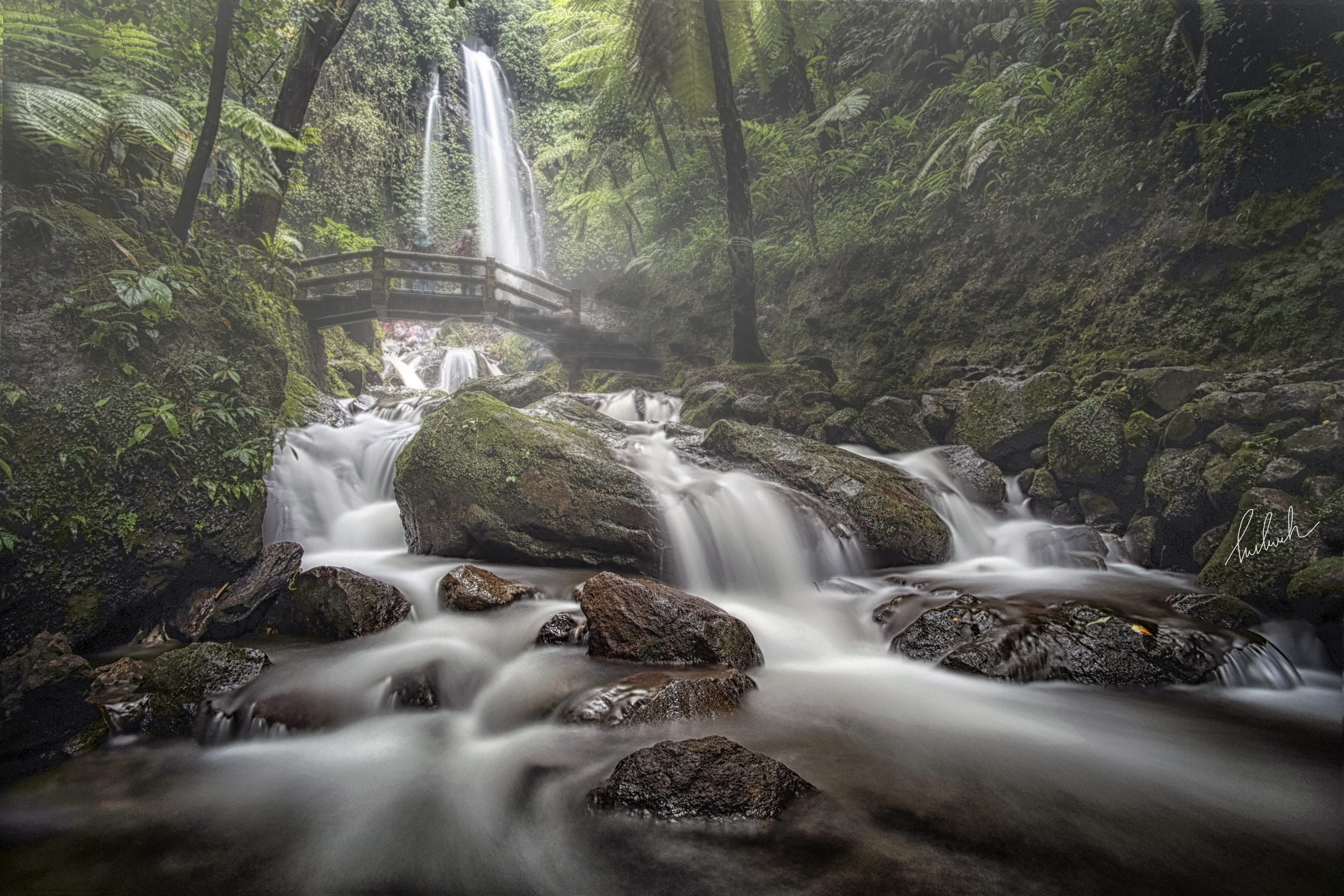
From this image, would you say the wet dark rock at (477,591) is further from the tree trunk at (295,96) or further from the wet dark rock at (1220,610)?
the tree trunk at (295,96)

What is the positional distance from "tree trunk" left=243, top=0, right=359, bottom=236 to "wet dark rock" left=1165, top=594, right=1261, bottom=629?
8341 millimetres

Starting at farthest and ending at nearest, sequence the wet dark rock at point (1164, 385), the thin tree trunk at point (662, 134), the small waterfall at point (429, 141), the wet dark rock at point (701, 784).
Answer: the small waterfall at point (429, 141)
the thin tree trunk at point (662, 134)
the wet dark rock at point (1164, 385)
the wet dark rock at point (701, 784)

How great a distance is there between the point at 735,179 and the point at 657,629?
6470 mm

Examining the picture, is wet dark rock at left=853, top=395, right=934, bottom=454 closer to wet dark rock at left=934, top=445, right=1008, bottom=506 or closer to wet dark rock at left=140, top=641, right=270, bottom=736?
wet dark rock at left=934, top=445, right=1008, bottom=506

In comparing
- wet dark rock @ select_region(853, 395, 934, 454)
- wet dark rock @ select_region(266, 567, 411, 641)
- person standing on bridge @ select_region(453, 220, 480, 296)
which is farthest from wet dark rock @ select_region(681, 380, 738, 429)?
person standing on bridge @ select_region(453, 220, 480, 296)

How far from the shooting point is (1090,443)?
4.58 metres

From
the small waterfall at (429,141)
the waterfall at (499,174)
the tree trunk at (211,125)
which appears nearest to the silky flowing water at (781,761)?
the tree trunk at (211,125)

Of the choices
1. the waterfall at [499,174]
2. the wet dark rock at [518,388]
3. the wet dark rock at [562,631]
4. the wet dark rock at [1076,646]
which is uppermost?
the waterfall at [499,174]

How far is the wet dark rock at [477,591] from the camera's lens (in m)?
3.47

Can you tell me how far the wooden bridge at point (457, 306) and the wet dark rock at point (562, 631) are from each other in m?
6.62

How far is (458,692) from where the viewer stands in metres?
2.74

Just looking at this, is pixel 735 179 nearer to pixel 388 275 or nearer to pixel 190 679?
pixel 388 275

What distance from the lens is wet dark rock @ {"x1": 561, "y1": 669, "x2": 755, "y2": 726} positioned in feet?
7.58
